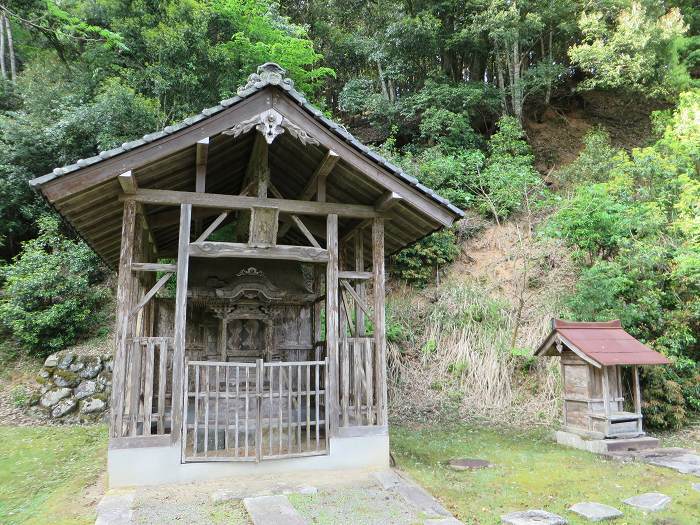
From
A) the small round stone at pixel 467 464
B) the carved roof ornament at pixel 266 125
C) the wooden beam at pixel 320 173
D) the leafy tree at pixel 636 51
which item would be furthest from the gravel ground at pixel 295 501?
→ the leafy tree at pixel 636 51

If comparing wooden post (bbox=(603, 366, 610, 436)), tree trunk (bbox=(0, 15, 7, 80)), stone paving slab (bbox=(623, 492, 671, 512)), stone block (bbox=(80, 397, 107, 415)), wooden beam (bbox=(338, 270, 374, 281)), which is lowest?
stone paving slab (bbox=(623, 492, 671, 512))

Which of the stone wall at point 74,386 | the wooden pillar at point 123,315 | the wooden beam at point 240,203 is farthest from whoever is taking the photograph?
the stone wall at point 74,386

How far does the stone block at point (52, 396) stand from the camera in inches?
415

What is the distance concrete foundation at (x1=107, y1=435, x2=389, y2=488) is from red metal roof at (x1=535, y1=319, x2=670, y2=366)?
135 inches

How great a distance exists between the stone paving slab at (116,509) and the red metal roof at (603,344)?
646 centimetres

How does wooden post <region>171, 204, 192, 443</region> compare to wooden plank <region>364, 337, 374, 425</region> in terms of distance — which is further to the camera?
wooden plank <region>364, 337, 374, 425</region>

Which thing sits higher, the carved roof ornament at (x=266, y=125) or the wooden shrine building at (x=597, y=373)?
the carved roof ornament at (x=266, y=125)

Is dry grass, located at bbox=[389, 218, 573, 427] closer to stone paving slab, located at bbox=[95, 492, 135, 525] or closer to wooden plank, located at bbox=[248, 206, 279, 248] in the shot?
wooden plank, located at bbox=[248, 206, 279, 248]

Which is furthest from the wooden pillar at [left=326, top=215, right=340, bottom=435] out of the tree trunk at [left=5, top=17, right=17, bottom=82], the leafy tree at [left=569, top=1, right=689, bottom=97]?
the tree trunk at [left=5, top=17, right=17, bottom=82]

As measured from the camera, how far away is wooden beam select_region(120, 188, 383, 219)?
6.17 metres

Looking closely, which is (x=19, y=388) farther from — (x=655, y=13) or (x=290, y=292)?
(x=655, y=13)

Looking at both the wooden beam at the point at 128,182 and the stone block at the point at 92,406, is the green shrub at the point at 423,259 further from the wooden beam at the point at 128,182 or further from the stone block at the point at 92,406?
the wooden beam at the point at 128,182

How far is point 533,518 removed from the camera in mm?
4531

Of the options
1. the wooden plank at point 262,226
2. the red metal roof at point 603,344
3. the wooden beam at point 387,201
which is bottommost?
the red metal roof at point 603,344
